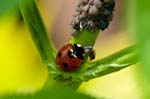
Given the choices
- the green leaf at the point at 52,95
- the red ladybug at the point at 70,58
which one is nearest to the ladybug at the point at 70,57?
the red ladybug at the point at 70,58

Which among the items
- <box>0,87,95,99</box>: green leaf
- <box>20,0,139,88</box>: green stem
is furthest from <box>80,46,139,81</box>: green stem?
<box>0,87,95,99</box>: green leaf

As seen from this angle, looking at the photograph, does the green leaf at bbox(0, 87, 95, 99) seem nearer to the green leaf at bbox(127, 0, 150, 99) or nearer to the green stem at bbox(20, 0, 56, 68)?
the green leaf at bbox(127, 0, 150, 99)

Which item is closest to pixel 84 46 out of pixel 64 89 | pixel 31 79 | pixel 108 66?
pixel 108 66

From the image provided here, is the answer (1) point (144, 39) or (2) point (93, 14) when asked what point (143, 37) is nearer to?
(1) point (144, 39)

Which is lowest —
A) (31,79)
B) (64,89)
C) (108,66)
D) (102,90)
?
(102,90)

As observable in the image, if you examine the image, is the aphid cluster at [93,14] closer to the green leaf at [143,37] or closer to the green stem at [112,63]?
the green stem at [112,63]

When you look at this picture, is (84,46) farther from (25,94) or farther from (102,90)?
(102,90)
